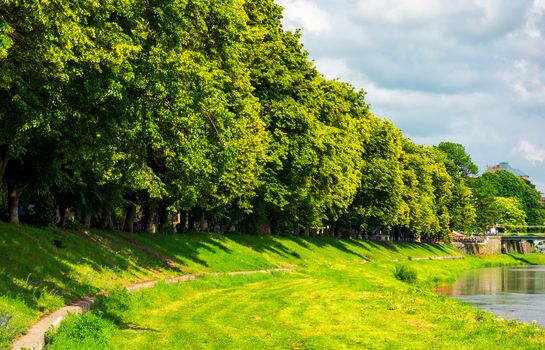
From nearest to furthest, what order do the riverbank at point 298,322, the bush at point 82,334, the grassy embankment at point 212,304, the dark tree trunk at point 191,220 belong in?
the bush at point 82,334 → the riverbank at point 298,322 → the grassy embankment at point 212,304 → the dark tree trunk at point 191,220

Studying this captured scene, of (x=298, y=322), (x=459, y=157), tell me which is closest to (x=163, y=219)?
(x=298, y=322)

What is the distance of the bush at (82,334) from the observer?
16422 millimetres

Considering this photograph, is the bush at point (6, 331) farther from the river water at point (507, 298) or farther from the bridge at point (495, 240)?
the bridge at point (495, 240)

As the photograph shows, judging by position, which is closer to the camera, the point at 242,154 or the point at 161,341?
the point at 161,341

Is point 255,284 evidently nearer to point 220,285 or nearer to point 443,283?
point 220,285

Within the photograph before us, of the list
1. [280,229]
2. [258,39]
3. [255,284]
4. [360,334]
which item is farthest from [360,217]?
[360,334]

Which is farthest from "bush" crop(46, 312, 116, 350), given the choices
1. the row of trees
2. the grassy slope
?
the row of trees

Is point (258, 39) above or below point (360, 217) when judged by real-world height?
above

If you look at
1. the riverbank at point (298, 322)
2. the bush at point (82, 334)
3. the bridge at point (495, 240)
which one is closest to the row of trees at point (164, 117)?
the riverbank at point (298, 322)

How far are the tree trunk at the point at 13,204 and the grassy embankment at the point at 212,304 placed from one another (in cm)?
97

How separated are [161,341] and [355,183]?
57.3 meters

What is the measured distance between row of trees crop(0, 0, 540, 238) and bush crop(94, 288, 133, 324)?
16.2 ft

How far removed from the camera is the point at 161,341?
19.4 m

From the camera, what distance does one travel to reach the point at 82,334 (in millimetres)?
17766
